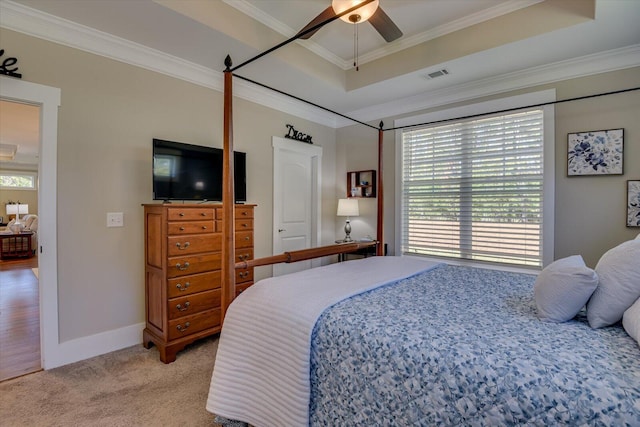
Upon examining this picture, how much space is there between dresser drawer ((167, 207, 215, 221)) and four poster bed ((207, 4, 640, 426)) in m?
0.88

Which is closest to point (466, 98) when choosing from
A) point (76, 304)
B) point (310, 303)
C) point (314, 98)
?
point (314, 98)

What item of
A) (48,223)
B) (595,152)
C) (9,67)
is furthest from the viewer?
(595,152)

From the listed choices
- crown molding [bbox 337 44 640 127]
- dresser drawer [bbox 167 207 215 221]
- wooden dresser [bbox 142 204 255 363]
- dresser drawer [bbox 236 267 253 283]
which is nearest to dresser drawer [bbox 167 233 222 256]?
wooden dresser [bbox 142 204 255 363]

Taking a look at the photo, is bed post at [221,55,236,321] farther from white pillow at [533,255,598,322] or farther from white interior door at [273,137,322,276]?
white interior door at [273,137,322,276]

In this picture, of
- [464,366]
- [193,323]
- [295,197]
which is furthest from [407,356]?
[295,197]

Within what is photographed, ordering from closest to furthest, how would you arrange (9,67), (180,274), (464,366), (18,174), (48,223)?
1. (464,366)
2. (9,67)
3. (48,223)
4. (180,274)
5. (18,174)

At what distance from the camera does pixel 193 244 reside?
104 inches

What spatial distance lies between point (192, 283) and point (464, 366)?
2.27m

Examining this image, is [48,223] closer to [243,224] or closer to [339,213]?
[243,224]

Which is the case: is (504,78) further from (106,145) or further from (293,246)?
(106,145)

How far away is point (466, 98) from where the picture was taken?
3604mm

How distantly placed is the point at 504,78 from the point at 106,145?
3.93 m

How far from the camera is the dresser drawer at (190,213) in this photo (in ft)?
8.23

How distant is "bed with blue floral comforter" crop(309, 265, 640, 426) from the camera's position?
0.86m
